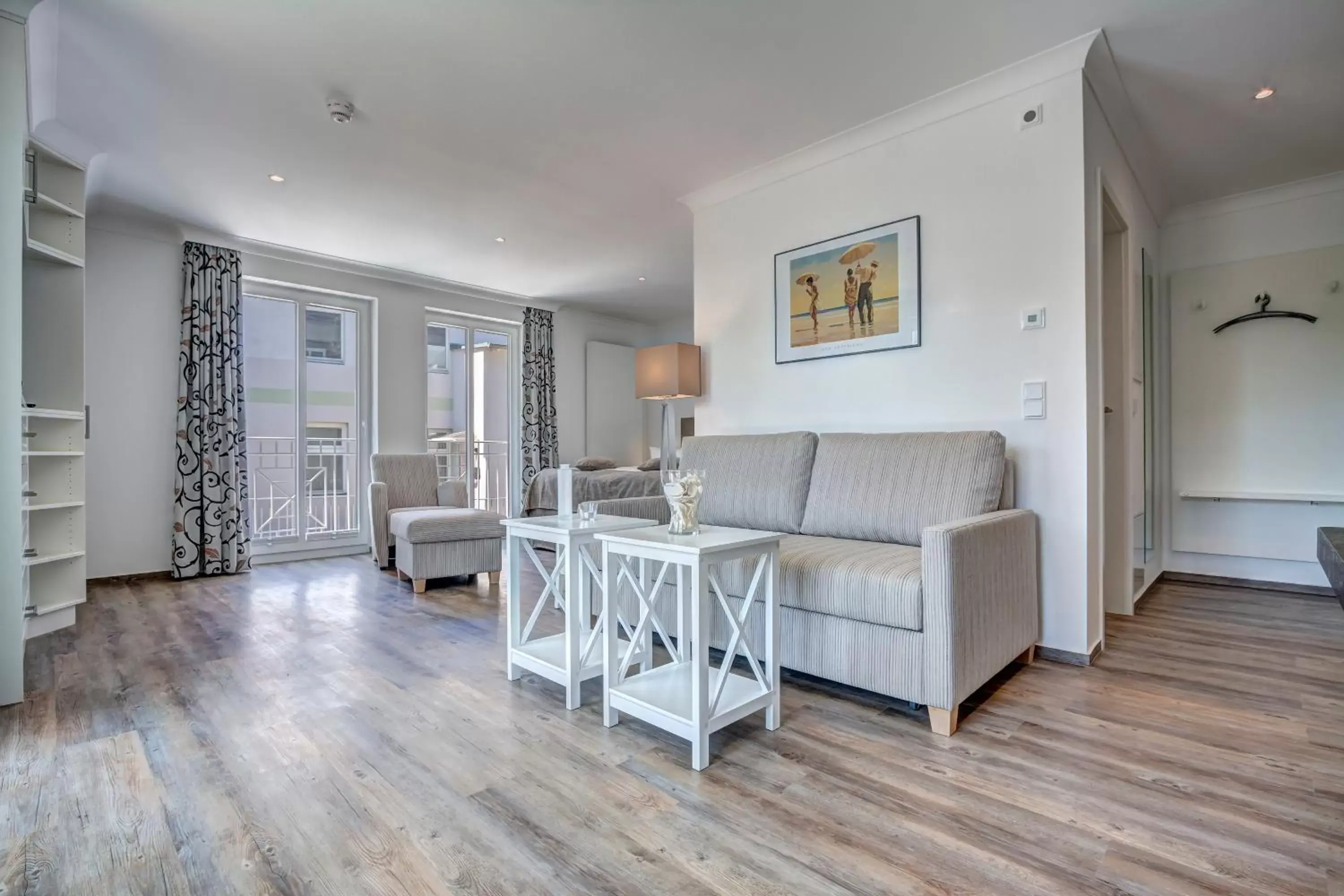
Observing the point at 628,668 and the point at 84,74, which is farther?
the point at 84,74

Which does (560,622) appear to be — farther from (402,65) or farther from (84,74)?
(84,74)

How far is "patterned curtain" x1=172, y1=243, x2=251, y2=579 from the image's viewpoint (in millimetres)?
4484

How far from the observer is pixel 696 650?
66.6 inches

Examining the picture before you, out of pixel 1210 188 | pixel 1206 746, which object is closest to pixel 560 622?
pixel 1206 746

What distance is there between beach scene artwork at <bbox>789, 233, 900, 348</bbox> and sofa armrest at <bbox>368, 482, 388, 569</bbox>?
3254mm

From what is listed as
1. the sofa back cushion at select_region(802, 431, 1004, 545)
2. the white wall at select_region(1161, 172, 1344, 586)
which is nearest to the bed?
the sofa back cushion at select_region(802, 431, 1004, 545)

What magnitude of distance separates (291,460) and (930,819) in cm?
547

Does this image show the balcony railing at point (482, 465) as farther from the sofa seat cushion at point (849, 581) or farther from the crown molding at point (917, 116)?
the sofa seat cushion at point (849, 581)

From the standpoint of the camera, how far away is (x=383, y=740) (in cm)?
191

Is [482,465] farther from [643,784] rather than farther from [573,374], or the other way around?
[643,784]

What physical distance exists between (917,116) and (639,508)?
232 cm

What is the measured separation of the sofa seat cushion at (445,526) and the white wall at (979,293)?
2014 mm

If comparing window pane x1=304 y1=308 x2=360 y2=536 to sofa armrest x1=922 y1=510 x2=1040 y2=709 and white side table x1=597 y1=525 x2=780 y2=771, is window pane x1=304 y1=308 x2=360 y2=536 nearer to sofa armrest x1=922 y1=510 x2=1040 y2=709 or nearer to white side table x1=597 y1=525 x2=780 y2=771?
white side table x1=597 y1=525 x2=780 y2=771

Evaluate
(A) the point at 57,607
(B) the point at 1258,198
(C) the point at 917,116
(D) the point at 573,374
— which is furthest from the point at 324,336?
(B) the point at 1258,198
